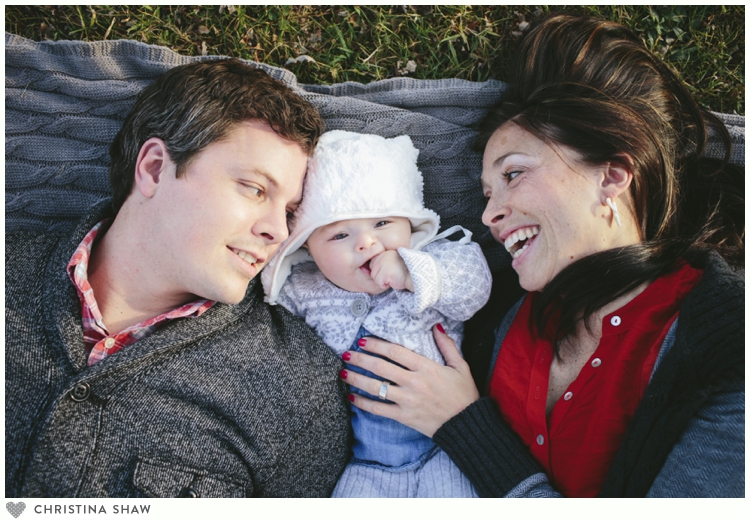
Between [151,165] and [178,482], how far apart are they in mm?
1595

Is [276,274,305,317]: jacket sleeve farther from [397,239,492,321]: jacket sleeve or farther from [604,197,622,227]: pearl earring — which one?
[604,197,622,227]: pearl earring

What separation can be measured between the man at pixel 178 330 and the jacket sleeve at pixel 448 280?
652mm

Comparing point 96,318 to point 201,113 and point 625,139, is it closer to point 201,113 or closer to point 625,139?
point 201,113

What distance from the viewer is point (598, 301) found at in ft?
9.12

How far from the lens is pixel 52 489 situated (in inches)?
93.6

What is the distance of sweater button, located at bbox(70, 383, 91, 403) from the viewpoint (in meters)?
2.42

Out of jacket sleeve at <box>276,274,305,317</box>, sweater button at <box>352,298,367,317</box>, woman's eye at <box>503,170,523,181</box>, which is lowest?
jacket sleeve at <box>276,274,305,317</box>

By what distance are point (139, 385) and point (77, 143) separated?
5.34 feet

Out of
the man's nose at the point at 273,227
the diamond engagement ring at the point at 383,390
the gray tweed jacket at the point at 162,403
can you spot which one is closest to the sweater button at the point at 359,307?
the gray tweed jacket at the point at 162,403

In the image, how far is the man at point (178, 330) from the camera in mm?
2471
